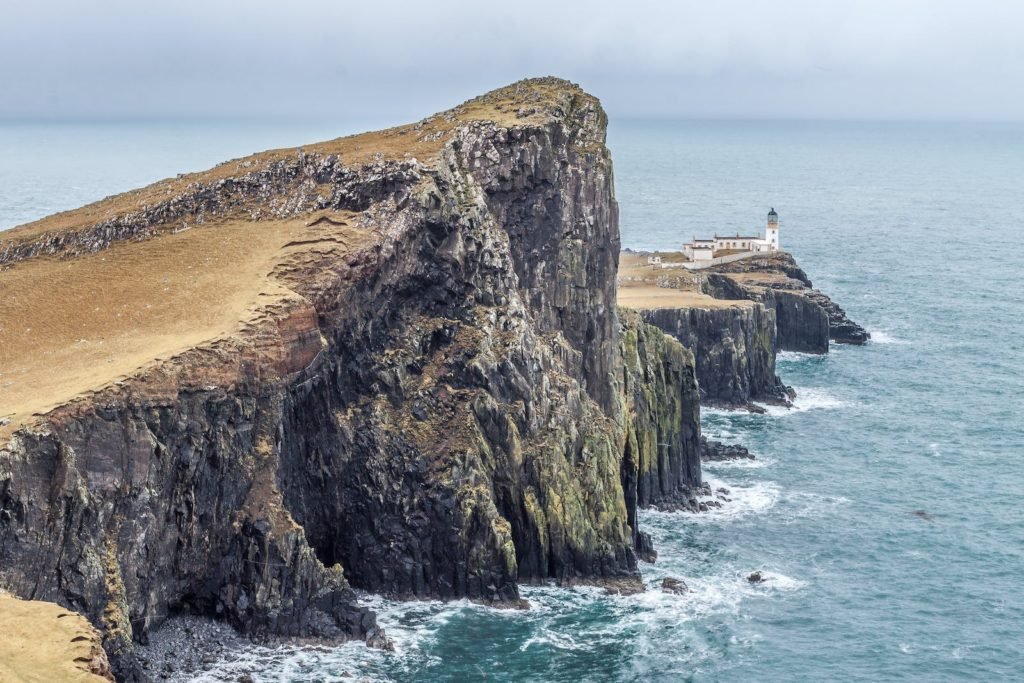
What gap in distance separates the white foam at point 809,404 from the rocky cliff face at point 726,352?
1456 mm

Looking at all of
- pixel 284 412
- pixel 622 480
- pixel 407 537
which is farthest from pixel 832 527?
pixel 284 412

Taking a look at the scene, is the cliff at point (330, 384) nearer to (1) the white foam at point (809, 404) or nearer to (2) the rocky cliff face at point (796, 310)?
(1) the white foam at point (809, 404)

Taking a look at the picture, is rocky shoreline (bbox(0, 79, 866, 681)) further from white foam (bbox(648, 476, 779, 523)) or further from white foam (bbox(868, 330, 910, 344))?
white foam (bbox(868, 330, 910, 344))

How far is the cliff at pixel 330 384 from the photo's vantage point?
75.6m

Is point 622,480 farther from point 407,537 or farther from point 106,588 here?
point 106,588

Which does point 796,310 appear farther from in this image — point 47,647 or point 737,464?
point 47,647

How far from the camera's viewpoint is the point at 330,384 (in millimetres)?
90688

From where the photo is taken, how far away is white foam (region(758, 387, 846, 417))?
490 feet

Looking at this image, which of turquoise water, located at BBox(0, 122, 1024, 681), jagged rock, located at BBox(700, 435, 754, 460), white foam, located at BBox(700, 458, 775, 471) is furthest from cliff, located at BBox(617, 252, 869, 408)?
white foam, located at BBox(700, 458, 775, 471)

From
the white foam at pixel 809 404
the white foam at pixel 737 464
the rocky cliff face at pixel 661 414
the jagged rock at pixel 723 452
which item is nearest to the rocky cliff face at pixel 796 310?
the white foam at pixel 809 404

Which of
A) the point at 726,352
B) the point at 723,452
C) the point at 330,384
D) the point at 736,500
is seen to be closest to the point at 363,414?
the point at 330,384

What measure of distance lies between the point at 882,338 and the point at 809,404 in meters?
35.5

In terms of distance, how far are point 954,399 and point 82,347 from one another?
312 ft

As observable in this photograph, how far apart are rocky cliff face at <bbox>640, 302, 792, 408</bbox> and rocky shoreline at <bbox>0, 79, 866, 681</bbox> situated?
3181 cm
